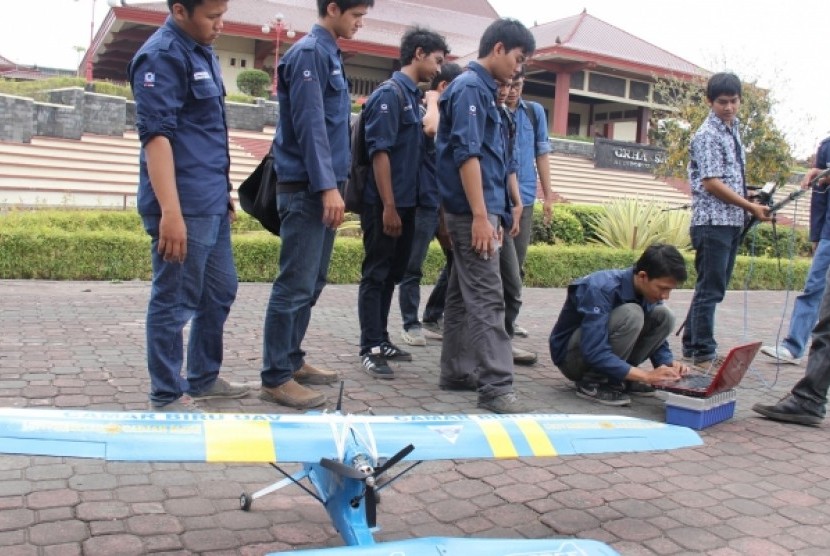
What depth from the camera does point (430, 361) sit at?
210 inches

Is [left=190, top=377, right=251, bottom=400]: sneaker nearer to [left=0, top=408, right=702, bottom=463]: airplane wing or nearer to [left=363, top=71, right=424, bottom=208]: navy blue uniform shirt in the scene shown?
[left=363, top=71, right=424, bottom=208]: navy blue uniform shirt

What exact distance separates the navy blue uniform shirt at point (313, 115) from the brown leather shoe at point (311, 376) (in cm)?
114

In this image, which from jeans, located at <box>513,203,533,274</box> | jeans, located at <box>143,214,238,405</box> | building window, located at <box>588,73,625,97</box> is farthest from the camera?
building window, located at <box>588,73,625,97</box>

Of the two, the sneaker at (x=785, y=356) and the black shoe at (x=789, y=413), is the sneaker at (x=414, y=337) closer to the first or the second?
the black shoe at (x=789, y=413)

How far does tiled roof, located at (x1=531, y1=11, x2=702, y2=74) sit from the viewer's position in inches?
1040

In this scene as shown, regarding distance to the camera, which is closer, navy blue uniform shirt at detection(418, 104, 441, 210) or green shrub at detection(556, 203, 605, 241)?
navy blue uniform shirt at detection(418, 104, 441, 210)

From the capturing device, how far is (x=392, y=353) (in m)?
5.05

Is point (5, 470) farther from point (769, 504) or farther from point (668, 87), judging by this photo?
point (668, 87)

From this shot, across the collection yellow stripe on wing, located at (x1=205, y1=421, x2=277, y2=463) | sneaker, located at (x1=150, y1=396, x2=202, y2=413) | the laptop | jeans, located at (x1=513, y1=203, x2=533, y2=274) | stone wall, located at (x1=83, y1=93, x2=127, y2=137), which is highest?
stone wall, located at (x1=83, y1=93, x2=127, y2=137)

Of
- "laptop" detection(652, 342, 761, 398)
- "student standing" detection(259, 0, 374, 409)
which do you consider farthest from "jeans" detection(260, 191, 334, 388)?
"laptop" detection(652, 342, 761, 398)

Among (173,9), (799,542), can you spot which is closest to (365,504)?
(799,542)

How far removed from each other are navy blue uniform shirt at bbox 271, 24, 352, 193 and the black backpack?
0.81 m

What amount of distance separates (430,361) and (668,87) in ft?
68.2

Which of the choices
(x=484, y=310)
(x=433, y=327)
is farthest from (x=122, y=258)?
(x=484, y=310)
